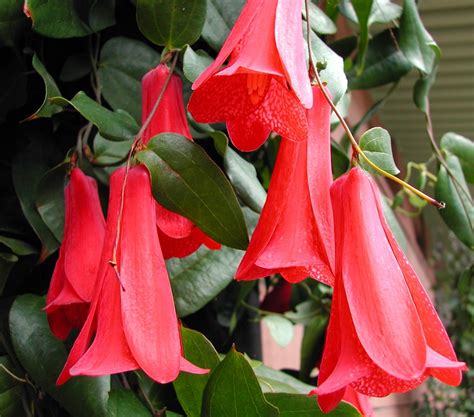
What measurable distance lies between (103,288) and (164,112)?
14 cm

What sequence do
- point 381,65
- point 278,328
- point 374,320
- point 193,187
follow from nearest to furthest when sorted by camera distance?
1. point 374,320
2. point 193,187
3. point 381,65
4. point 278,328

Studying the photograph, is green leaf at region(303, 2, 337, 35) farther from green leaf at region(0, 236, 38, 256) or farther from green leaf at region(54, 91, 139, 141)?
green leaf at region(0, 236, 38, 256)

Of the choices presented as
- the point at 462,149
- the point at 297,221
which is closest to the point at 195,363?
the point at 297,221

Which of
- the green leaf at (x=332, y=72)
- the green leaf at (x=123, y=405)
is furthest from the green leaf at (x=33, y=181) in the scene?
the green leaf at (x=332, y=72)

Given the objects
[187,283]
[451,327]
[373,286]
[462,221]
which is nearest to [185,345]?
[187,283]

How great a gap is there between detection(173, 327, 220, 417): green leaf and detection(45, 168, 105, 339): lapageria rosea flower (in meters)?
0.08

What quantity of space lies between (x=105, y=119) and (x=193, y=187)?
0.10 metres

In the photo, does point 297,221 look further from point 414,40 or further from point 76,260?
→ point 414,40

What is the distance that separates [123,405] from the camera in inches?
19.8

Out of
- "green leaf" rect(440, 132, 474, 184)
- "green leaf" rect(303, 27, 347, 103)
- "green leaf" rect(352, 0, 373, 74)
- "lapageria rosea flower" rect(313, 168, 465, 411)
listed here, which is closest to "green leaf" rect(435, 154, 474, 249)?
"green leaf" rect(440, 132, 474, 184)

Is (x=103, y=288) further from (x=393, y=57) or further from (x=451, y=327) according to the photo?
(x=451, y=327)

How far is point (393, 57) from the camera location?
812 mm

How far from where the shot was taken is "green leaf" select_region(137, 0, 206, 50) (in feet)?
1.75

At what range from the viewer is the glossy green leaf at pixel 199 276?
1.90 ft
